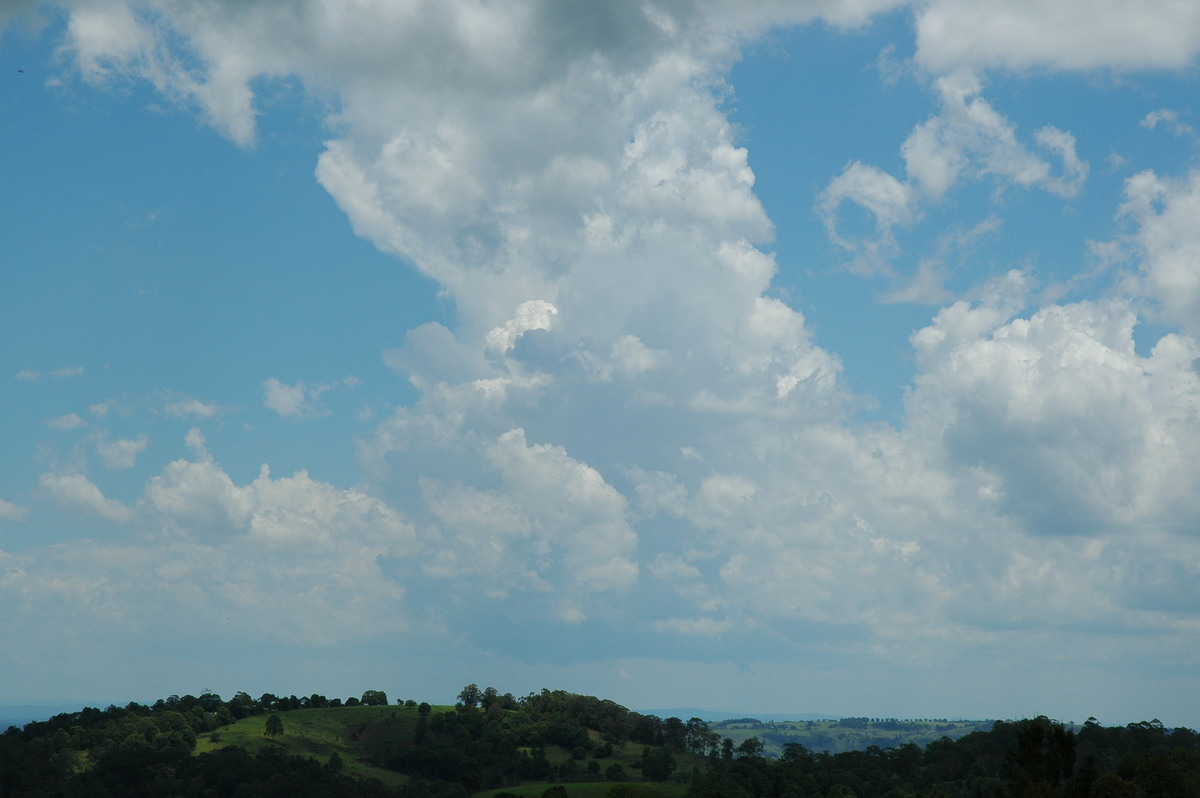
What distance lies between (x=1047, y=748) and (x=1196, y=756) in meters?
67.2

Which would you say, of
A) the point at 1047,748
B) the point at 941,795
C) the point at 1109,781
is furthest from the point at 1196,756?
the point at 1047,748

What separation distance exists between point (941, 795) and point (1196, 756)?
142 feet

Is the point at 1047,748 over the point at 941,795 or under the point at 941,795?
over

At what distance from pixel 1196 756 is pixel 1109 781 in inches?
2148

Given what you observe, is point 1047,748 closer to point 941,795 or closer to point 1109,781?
point 1109,781

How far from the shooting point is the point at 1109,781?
139 meters

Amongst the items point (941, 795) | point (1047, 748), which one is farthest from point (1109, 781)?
point (941, 795)

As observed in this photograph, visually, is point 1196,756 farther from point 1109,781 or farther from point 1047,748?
point 1047,748

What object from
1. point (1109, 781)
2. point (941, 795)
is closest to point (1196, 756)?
point (941, 795)

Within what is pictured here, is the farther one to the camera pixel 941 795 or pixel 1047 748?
pixel 941 795

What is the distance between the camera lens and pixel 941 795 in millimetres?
188375

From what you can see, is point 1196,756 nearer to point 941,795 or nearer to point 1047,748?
point 941,795

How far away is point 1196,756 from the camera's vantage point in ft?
591
